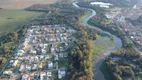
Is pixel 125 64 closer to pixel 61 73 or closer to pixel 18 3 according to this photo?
pixel 61 73

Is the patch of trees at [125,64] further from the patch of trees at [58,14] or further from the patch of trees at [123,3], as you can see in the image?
the patch of trees at [123,3]

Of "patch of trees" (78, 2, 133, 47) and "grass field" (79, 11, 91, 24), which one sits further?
"grass field" (79, 11, 91, 24)

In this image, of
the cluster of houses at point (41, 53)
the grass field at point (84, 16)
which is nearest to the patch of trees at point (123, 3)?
the grass field at point (84, 16)

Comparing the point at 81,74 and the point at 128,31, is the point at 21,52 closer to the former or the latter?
the point at 81,74

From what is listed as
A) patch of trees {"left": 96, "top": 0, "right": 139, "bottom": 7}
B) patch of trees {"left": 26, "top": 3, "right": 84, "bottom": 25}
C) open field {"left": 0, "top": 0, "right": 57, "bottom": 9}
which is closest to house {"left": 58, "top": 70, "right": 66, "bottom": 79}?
patch of trees {"left": 26, "top": 3, "right": 84, "bottom": 25}

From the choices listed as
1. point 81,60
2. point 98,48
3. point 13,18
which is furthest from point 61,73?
point 13,18

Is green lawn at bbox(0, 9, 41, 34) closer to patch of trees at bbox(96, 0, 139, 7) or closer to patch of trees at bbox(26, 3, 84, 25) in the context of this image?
patch of trees at bbox(26, 3, 84, 25)

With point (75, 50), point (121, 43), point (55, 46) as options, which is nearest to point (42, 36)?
point (55, 46)
